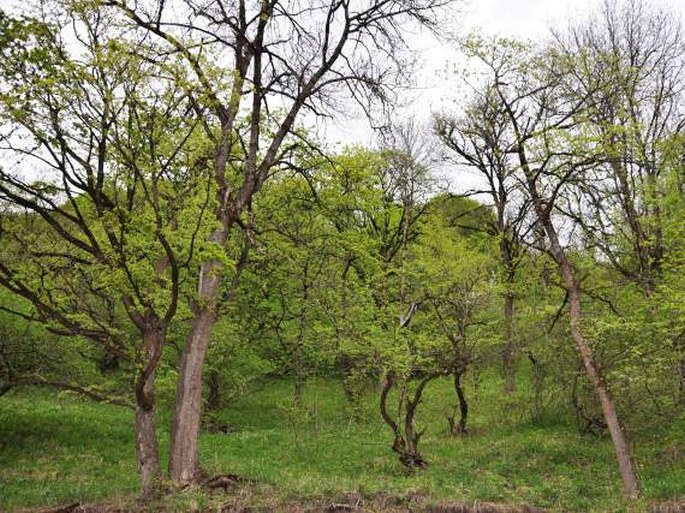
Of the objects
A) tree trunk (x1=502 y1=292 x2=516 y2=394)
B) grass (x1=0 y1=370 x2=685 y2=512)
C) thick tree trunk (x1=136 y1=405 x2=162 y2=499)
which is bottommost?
grass (x1=0 y1=370 x2=685 y2=512)

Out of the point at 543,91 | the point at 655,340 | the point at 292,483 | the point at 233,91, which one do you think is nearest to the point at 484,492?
the point at 292,483

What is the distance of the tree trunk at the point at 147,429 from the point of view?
8633mm

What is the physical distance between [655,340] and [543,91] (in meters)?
5.78

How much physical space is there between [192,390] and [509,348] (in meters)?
10.2

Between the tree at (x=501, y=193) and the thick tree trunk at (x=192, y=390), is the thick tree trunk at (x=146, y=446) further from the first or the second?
the tree at (x=501, y=193)

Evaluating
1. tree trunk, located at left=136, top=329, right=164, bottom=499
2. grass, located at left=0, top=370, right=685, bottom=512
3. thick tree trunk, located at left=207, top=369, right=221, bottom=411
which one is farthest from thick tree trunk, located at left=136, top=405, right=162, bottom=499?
thick tree trunk, located at left=207, top=369, right=221, bottom=411

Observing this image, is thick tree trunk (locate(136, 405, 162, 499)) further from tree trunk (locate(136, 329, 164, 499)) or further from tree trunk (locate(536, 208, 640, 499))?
tree trunk (locate(536, 208, 640, 499))

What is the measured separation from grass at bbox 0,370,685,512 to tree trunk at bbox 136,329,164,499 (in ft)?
1.59

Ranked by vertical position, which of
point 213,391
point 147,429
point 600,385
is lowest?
point 147,429

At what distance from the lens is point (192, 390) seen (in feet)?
31.8

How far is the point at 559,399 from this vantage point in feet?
51.5

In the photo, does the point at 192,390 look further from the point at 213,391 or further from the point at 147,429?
the point at 213,391

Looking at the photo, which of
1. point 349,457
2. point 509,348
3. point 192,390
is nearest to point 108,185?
point 192,390

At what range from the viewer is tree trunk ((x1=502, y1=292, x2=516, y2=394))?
16781 millimetres
